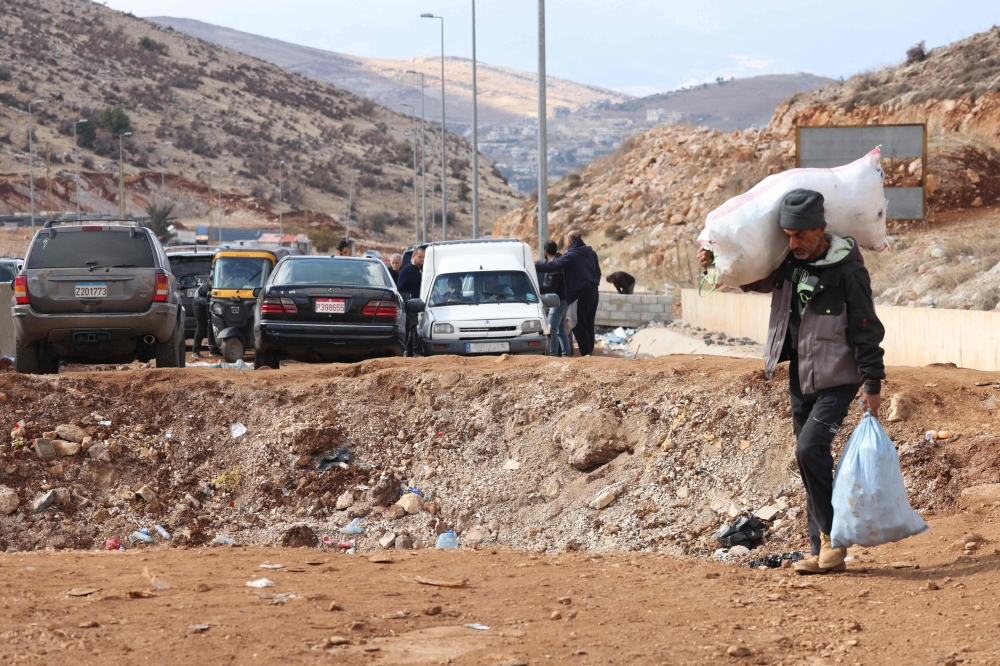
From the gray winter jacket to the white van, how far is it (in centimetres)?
940

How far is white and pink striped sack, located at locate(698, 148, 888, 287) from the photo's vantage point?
20.0 ft

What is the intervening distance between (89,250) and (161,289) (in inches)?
35.5

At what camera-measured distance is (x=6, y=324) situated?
16.0 m

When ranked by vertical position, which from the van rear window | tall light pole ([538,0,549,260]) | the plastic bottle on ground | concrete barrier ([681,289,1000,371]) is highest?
tall light pole ([538,0,549,260])

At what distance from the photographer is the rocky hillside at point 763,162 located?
37.9m

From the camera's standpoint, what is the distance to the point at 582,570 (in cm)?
649

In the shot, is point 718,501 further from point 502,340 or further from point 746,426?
point 502,340

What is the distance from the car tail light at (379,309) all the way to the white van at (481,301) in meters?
0.75

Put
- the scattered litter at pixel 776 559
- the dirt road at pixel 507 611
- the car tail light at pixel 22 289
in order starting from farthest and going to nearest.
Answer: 1. the car tail light at pixel 22 289
2. the scattered litter at pixel 776 559
3. the dirt road at pixel 507 611

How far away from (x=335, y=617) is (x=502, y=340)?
10272 mm

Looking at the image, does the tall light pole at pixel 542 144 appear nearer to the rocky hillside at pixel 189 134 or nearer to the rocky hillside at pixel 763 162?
the rocky hillside at pixel 763 162

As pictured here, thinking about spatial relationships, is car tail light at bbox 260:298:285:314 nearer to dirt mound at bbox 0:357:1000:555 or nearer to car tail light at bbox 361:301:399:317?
car tail light at bbox 361:301:399:317

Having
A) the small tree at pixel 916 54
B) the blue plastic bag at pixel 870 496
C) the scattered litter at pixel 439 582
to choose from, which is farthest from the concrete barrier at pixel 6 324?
the small tree at pixel 916 54

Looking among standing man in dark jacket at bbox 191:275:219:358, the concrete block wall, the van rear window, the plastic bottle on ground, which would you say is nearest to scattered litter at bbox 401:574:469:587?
the plastic bottle on ground
